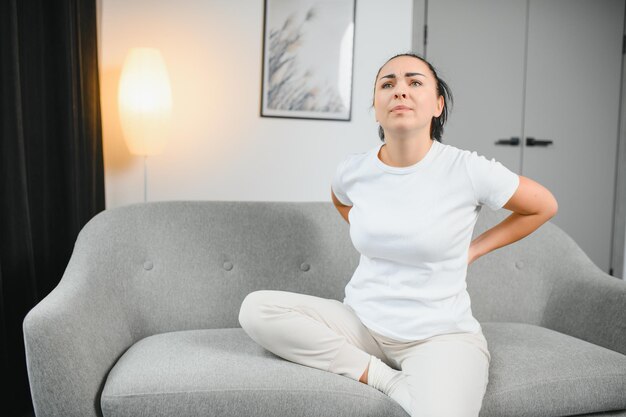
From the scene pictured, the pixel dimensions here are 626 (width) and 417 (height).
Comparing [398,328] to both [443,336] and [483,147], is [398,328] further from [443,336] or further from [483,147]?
[483,147]

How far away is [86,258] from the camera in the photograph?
1.86 m

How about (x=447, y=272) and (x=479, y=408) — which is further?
(x=447, y=272)

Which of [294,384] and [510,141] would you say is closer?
[294,384]

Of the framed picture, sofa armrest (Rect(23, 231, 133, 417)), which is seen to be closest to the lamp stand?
the framed picture

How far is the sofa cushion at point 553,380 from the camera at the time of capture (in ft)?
4.99

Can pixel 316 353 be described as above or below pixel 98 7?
below

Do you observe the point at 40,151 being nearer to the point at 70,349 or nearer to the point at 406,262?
the point at 70,349

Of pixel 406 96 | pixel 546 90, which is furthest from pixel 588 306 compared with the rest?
pixel 546 90

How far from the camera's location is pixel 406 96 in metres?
1.60

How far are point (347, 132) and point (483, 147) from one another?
0.99 metres

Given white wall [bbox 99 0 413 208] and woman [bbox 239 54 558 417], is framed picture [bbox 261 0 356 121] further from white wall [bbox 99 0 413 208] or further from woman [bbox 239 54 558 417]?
woman [bbox 239 54 558 417]

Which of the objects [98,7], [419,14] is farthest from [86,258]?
[419,14]

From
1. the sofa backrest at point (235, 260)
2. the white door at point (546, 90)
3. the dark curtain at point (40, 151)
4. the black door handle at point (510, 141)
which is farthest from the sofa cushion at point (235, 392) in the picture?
the black door handle at point (510, 141)

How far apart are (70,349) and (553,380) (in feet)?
4.08
